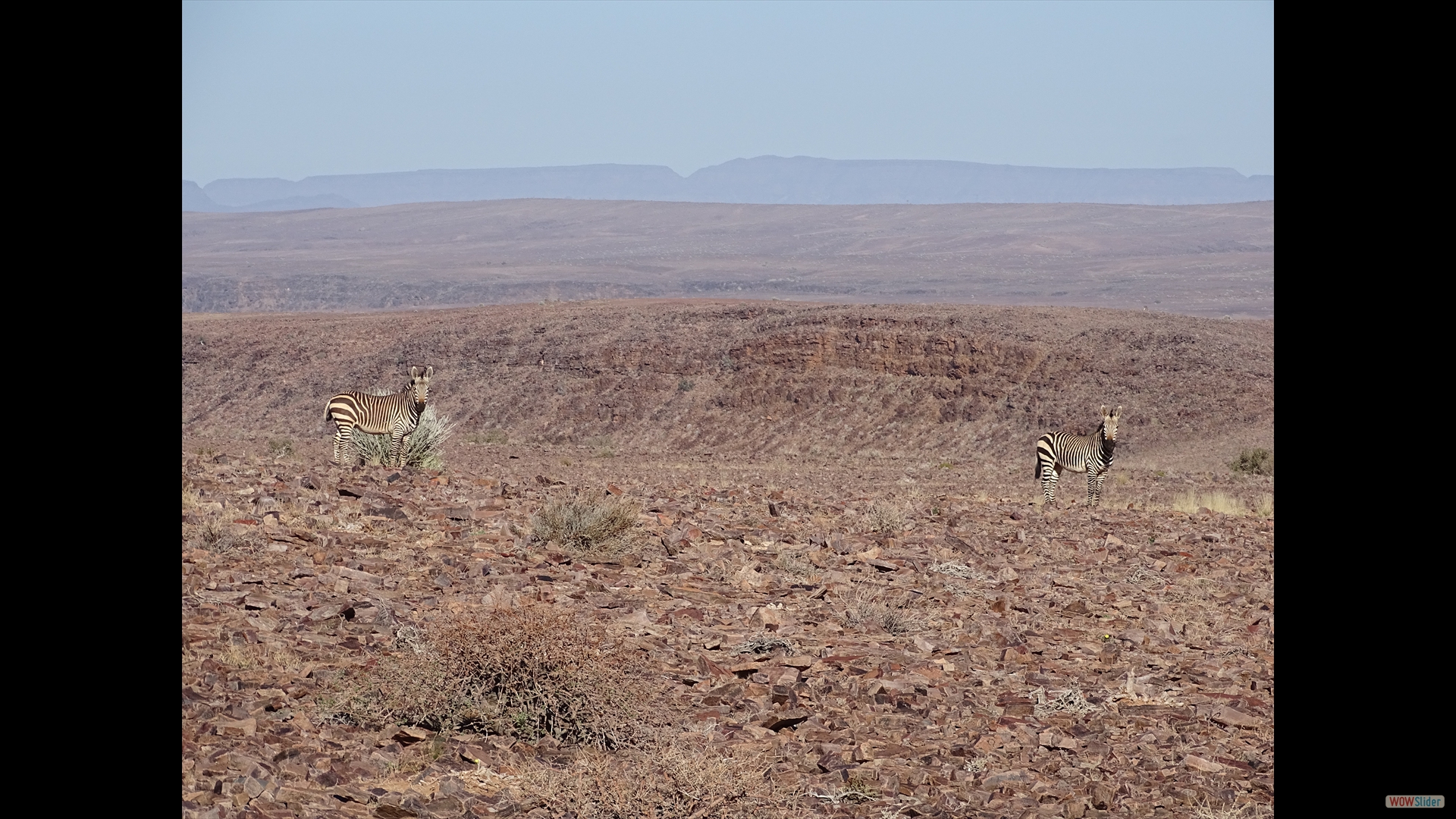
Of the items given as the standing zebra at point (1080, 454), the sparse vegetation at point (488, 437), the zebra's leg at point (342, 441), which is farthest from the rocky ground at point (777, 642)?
the sparse vegetation at point (488, 437)

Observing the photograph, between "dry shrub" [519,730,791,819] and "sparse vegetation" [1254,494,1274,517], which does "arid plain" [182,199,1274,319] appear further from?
"dry shrub" [519,730,791,819]

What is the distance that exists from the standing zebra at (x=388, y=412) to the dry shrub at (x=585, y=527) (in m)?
7.03

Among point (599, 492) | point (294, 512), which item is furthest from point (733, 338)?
point (294, 512)

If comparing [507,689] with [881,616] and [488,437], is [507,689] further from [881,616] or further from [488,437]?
[488,437]

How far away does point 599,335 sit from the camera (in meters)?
46.2

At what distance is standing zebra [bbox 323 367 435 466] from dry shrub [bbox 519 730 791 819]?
12.8 m

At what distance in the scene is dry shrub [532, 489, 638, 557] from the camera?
1052 centimetres

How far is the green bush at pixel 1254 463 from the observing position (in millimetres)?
26250

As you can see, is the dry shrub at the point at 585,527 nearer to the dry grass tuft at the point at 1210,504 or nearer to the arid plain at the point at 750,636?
the arid plain at the point at 750,636

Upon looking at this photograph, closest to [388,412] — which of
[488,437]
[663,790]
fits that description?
[663,790]

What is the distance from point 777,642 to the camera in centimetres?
778

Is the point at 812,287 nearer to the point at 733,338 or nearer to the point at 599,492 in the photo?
the point at 733,338
